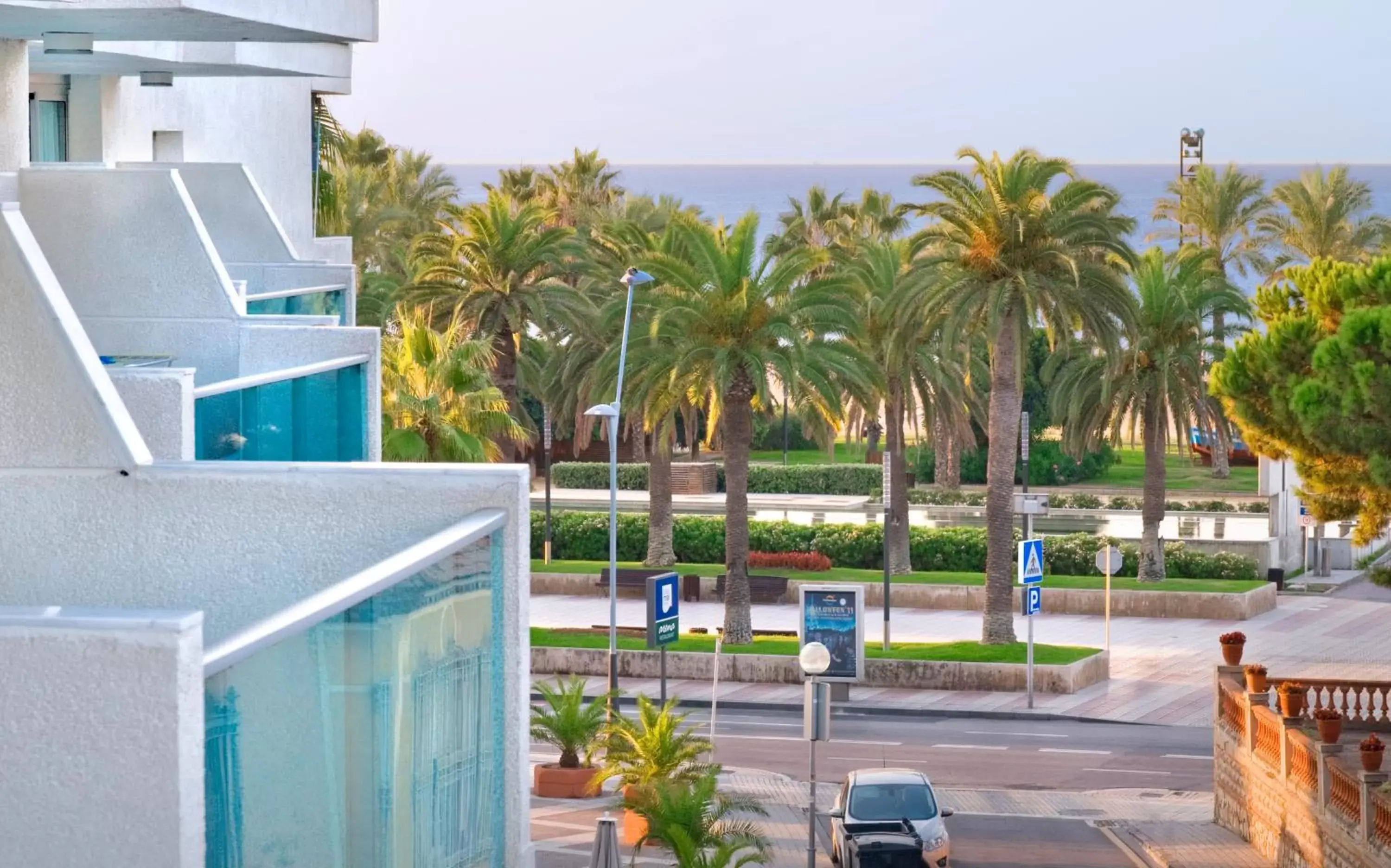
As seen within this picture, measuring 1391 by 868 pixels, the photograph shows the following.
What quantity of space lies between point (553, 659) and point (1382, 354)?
717 inches

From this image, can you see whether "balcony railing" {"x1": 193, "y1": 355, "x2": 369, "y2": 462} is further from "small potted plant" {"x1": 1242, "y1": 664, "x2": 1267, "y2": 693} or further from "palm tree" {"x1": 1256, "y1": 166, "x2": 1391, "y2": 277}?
"palm tree" {"x1": 1256, "y1": 166, "x2": 1391, "y2": 277}

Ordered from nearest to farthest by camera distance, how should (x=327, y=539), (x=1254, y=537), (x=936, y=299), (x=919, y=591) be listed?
(x=327, y=539), (x=936, y=299), (x=919, y=591), (x=1254, y=537)

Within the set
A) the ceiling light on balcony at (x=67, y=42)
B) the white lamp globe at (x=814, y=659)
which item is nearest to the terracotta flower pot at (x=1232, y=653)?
the white lamp globe at (x=814, y=659)

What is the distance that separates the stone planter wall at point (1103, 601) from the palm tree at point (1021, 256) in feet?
27.0

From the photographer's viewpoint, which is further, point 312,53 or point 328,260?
point 328,260

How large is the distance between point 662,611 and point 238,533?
75.4 ft

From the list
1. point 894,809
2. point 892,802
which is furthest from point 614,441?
point 894,809

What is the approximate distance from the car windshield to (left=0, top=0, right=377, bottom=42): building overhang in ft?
45.2

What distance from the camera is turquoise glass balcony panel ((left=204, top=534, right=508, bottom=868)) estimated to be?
7.75m

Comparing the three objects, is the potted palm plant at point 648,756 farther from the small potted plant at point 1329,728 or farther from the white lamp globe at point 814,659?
the small potted plant at point 1329,728

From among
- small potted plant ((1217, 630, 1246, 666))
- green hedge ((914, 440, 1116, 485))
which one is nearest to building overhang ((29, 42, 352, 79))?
small potted plant ((1217, 630, 1246, 666))

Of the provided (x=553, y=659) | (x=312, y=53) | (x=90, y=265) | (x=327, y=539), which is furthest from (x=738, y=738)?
(x=327, y=539)

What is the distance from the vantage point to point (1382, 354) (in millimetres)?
25406

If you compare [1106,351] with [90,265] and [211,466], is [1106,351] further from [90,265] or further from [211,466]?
[211,466]
